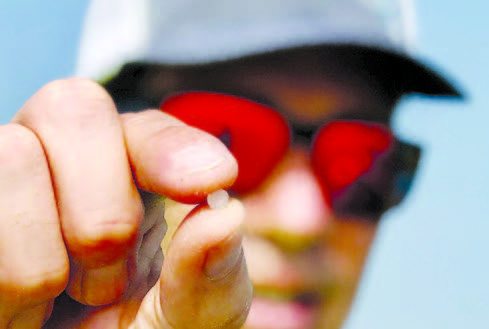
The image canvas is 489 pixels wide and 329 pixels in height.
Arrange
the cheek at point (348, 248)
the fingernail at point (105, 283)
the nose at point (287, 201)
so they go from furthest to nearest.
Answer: the cheek at point (348, 248) → the nose at point (287, 201) → the fingernail at point (105, 283)

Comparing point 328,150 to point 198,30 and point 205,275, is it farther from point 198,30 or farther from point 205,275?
point 205,275

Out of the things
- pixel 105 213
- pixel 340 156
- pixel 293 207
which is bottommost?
pixel 293 207


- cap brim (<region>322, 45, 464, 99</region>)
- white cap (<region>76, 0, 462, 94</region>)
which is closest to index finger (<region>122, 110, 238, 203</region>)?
white cap (<region>76, 0, 462, 94</region>)

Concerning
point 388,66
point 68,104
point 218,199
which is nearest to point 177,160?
point 218,199

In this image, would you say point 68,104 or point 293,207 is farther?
point 293,207

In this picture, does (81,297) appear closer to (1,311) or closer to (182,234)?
(1,311)

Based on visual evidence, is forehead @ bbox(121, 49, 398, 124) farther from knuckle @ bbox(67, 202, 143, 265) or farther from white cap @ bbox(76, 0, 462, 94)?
knuckle @ bbox(67, 202, 143, 265)

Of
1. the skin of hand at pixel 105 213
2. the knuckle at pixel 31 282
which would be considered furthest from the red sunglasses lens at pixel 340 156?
the knuckle at pixel 31 282

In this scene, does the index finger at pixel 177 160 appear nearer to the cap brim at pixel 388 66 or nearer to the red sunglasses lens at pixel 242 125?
the red sunglasses lens at pixel 242 125
